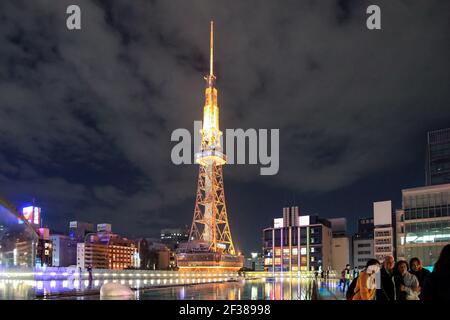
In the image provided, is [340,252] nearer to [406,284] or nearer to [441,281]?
[406,284]

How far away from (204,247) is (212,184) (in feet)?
47.2

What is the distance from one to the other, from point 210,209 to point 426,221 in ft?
165

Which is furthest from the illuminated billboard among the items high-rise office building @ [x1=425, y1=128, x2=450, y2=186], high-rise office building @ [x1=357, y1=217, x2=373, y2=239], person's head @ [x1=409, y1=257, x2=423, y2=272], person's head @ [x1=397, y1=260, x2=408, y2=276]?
person's head @ [x1=397, y1=260, x2=408, y2=276]

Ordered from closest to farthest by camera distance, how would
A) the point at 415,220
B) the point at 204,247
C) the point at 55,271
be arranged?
the point at 55,271
the point at 415,220
the point at 204,247

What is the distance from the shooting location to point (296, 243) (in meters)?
140

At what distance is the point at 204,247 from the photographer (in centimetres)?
10550

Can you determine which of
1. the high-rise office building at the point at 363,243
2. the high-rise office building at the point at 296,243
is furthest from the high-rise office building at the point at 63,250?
the high-rise office building at the point at 363,243

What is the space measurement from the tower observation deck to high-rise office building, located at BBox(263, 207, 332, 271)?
1167 inches

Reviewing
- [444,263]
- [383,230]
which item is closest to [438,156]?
[383,230]

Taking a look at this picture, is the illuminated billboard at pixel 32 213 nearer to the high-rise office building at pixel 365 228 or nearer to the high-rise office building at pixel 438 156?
the high-rise office building at pixel 365 228

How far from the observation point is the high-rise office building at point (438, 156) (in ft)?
454
